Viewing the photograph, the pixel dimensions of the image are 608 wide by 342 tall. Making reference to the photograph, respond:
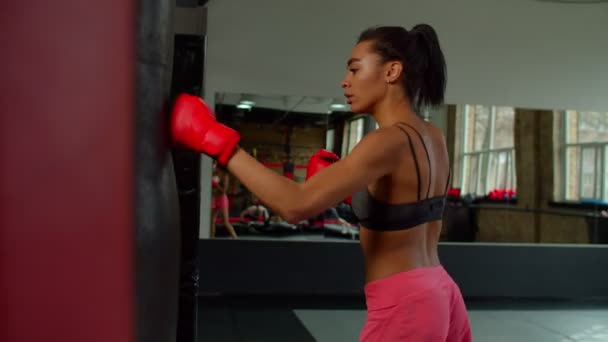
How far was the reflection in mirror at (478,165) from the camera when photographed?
5.28 meters

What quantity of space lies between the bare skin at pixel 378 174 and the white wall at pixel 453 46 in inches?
146

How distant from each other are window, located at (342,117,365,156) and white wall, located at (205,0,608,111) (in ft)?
1.33

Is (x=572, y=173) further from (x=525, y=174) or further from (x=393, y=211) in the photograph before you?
(x=393, y=211)

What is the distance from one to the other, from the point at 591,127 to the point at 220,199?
6284 mm

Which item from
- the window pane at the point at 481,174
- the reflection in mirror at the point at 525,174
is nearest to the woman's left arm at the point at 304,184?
the reflection in mirror at the point at 525,174

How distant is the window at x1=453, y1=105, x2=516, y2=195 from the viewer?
403 inches

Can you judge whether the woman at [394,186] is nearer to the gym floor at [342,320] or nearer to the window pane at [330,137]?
the gym floor at [342,320]

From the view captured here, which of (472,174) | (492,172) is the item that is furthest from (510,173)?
(472,174)

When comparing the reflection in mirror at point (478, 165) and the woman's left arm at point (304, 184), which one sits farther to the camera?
the reflection in mirror at point (478, 165)

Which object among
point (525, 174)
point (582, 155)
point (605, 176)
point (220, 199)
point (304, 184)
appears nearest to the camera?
point (304, 184)

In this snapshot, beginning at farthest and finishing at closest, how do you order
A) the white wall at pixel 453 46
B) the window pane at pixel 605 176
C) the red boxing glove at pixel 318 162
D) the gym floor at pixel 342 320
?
the window pane at pixel 605 176 < the white wall at pixel 453 46 < the gym floor at pixel 342 320 < the red boxing glove at pixel 318 162

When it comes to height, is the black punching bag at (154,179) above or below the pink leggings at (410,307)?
above

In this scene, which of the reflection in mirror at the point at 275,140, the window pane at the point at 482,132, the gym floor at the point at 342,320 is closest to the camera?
the gym floor at the point at 342,320

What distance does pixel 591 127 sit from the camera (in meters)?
8.40
